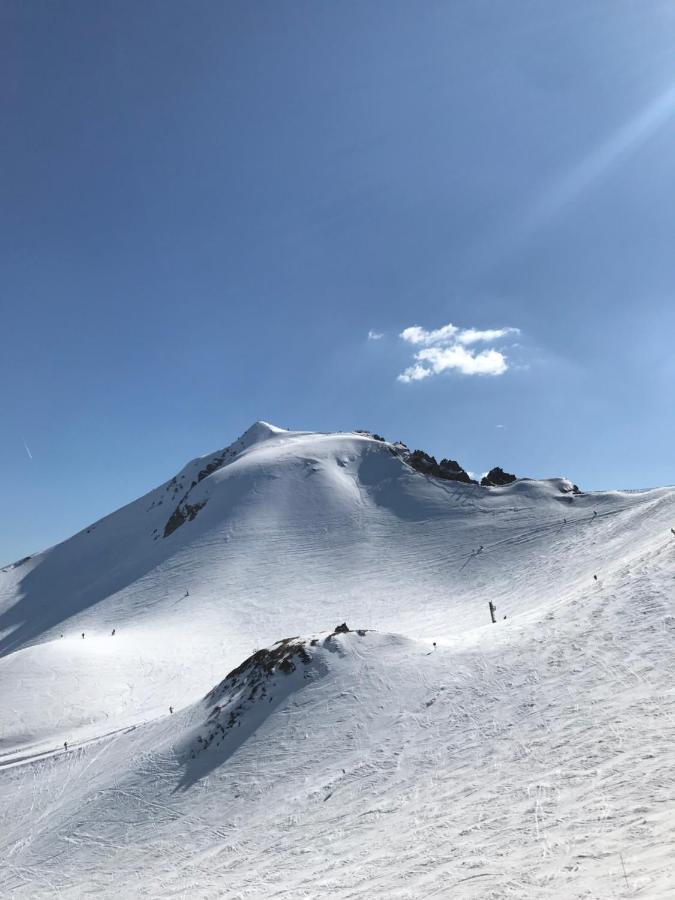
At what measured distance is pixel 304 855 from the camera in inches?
488

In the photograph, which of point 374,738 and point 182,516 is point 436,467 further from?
point 374,738

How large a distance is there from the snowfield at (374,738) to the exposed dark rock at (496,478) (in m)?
16.8

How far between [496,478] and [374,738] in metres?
51.7

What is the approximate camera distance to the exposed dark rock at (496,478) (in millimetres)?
63844

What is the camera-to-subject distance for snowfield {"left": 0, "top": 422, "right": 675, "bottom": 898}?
10227mm

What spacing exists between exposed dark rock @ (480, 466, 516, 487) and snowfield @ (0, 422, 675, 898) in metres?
16.8

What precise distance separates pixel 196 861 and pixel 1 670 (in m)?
27.4

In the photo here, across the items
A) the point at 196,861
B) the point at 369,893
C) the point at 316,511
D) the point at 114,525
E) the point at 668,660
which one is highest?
the point at 114,525

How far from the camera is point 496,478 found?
213 feet

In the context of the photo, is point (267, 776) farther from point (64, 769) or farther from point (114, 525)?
point (114, 525)

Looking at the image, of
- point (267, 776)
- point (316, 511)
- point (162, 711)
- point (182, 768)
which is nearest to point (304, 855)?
point (267, 776)

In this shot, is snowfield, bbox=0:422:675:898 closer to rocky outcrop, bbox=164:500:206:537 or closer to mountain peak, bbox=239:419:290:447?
rocky outcrop, bbox=164:500:206:537

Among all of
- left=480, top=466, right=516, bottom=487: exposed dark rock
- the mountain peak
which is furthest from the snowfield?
the mountain peak

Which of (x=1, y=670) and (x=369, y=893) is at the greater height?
(x=1, y=670)
